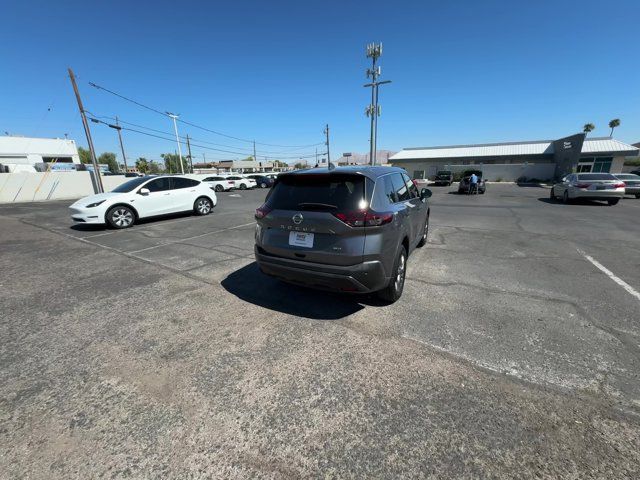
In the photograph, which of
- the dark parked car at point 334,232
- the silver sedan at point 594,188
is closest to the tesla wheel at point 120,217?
the dark parked car at point 334,232

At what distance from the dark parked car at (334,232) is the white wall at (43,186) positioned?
24726 millimetres

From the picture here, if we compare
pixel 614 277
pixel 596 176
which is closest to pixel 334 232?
pixel 614 277

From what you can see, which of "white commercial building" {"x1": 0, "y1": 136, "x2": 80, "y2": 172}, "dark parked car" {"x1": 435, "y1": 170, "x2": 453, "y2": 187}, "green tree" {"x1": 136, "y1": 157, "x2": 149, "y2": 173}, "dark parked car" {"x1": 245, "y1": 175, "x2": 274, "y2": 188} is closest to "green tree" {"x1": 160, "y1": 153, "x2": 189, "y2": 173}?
"green tree" {"x1": 136, "y1": 157, "x2": 149, "y2": 173}

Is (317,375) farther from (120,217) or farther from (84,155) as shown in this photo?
(84,155)

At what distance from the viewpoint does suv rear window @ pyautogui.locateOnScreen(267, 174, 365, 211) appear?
317 centimetres

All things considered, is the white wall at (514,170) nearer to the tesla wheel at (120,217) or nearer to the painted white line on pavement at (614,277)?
the painted white line on pavement at (614,277)

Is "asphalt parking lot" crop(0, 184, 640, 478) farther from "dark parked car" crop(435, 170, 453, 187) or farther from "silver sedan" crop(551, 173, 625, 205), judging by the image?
"dark parked car" crop(435, 170, 453, 187)

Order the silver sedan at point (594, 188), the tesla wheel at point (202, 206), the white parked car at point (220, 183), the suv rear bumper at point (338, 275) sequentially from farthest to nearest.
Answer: the white parked car at point (220, 183), the silver sedan at point (594, 188), the tesla wheel at point (202, 206), the suv rear bumper at point (338, 275)

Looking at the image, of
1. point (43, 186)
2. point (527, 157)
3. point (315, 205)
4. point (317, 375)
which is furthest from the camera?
point (527, 157)

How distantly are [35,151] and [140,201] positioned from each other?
5573cm

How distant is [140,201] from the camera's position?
29.2 feet

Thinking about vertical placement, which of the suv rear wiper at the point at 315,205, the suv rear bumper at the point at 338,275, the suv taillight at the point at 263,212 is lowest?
the suv rear bumper at the point at 338,275

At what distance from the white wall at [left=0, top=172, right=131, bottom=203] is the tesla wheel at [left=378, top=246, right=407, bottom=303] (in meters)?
26.2

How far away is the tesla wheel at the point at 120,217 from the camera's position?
27.7 ft
